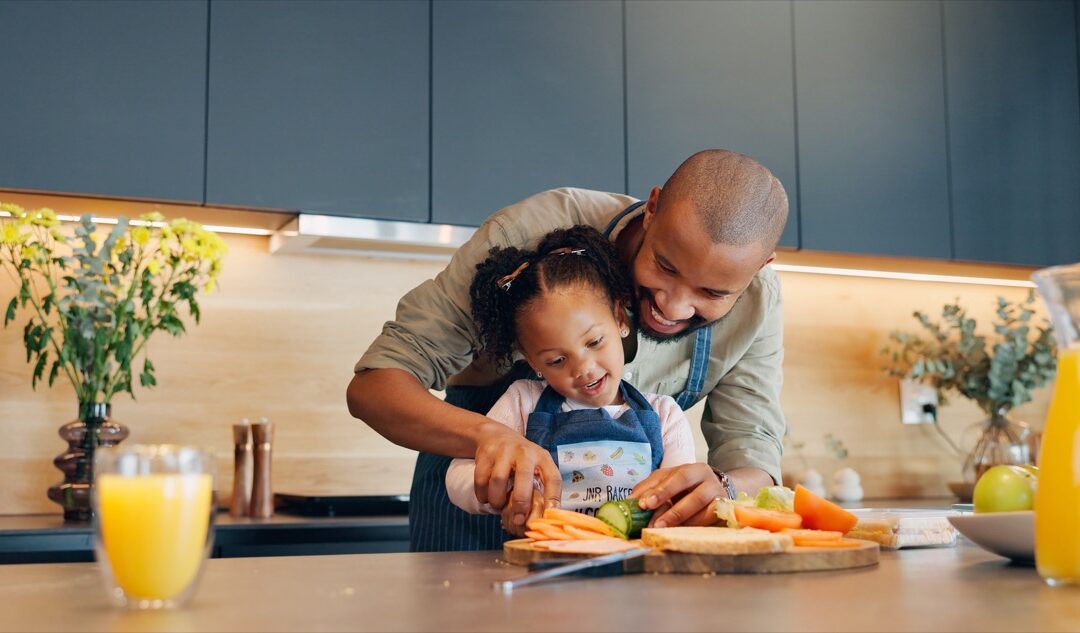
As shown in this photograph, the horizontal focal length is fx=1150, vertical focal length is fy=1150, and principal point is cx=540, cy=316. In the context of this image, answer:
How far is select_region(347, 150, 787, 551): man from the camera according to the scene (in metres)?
1.24

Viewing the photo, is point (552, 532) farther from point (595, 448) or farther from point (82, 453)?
point (82, 453)

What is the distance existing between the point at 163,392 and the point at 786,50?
5.67 ft

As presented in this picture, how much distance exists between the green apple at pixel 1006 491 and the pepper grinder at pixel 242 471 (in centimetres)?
165

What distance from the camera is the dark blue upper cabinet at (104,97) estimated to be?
7.20 ft

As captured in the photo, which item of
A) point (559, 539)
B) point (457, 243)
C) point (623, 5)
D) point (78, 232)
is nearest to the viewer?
point (559, 539)

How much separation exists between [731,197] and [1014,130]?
1987 mm

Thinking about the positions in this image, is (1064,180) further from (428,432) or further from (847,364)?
(428,432)

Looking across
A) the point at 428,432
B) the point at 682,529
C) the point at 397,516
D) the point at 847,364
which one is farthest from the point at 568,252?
the point at 847,364

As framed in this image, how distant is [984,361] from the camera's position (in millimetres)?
3061

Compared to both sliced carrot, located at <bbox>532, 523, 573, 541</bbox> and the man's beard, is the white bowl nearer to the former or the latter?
sliced carrot, located at <bbox>532, 523, 573, 541</bbox>

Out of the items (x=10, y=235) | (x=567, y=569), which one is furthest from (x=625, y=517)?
(x=10, y=235)

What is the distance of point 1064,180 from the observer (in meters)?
3.19

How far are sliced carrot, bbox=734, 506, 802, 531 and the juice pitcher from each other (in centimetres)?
26

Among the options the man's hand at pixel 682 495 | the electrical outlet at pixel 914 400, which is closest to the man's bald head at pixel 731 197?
the man's hand at pixel 682 495
